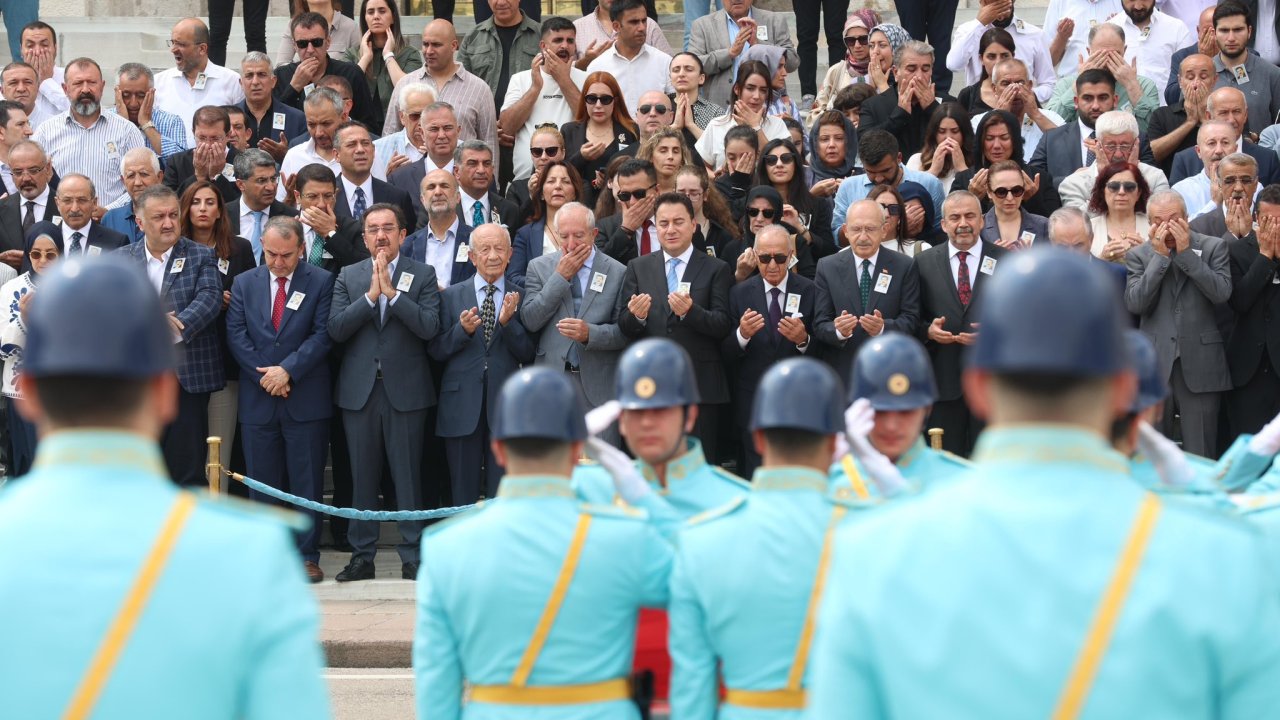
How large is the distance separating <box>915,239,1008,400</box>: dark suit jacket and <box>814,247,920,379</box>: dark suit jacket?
3.7 inches

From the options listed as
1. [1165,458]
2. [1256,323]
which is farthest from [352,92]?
[1165,458]

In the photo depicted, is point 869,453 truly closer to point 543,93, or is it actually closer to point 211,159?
point 211,159

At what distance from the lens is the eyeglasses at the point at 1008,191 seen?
40.3 feet

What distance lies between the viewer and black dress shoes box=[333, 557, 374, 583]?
1210 centimetres

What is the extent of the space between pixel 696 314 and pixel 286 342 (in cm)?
278

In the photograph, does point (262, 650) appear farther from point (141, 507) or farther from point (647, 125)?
point (647, 125)

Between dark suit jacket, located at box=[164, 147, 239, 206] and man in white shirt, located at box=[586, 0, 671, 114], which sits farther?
man in white shirt, located at box=[586, 0, 671, 114]

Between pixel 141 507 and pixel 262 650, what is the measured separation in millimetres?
310

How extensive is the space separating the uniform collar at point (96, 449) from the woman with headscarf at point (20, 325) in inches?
372

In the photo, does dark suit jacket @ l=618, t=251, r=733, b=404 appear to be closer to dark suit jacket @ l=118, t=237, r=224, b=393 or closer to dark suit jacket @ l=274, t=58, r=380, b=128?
dark suit jacket @ l=118, t=237, r=224, b=393

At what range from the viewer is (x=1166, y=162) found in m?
14.0

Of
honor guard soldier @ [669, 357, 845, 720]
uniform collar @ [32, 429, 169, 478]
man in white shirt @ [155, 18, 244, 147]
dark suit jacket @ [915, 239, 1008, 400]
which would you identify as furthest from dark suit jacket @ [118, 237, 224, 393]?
uniform collar @ [32, 429, 169, 478]

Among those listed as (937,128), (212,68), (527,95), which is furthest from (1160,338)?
(212,68)

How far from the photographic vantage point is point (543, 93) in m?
14.9
